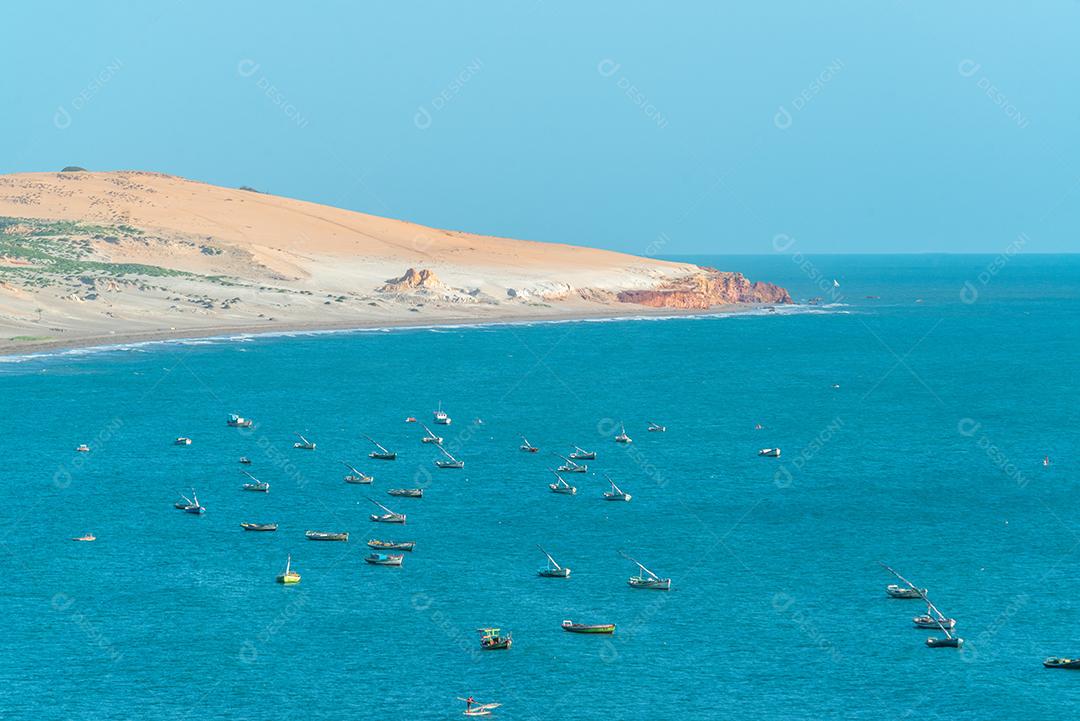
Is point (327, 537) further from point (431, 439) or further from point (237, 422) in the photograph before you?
point (237, 422)

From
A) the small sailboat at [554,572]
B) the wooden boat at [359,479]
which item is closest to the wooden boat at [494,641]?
the small sailboat at [554,572]

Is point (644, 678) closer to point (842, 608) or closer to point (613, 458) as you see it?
point (842, 608)

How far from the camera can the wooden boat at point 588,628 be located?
81000 millimetres

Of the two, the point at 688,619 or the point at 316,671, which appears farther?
the point at 688,619

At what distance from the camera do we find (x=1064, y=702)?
72562 millimetres

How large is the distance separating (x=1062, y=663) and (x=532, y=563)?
109ft

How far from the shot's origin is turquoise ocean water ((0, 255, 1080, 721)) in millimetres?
74062

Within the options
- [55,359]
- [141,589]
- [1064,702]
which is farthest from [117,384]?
[1064,702]

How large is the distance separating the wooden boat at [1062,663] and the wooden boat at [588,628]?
74.8ft

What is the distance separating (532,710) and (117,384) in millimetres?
110584

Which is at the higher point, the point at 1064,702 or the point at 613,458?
the point at 613,458

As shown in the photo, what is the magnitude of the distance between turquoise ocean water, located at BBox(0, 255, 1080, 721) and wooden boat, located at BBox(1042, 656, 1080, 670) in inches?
32.0

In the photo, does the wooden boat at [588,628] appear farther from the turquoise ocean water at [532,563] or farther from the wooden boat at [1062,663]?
the wooden boat at [1062,663]

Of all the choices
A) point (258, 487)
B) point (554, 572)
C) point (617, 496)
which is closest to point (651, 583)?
point (554, 572)
